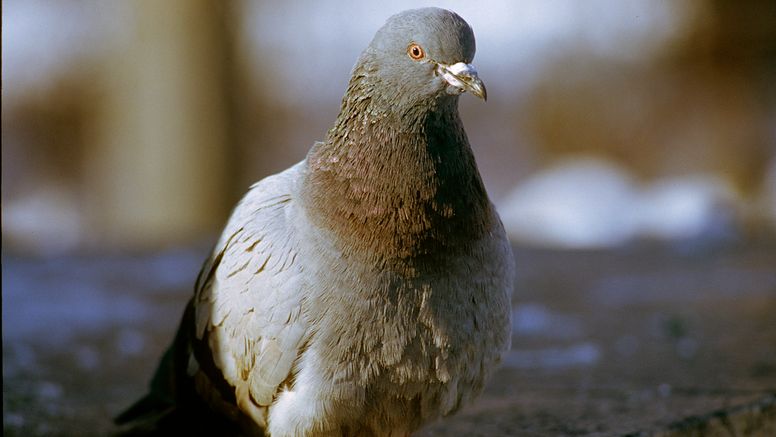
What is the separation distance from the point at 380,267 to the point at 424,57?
0.61m

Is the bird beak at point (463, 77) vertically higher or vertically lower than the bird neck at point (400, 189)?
higher

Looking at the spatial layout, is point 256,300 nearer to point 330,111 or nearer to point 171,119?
point 171,119

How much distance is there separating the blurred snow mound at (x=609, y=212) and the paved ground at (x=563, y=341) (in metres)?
0.59

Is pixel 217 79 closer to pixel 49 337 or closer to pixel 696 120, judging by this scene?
pixel 49 337

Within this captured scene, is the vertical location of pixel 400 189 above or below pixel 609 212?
above

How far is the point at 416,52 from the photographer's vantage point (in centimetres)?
254

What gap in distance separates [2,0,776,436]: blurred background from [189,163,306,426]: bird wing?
87 centimetres

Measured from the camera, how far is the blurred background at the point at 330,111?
28.7 feet

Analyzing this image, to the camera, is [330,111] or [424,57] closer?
[424,57]

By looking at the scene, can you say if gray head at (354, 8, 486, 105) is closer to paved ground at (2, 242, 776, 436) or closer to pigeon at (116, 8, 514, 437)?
pigeon at (116, 8, 514, 437)

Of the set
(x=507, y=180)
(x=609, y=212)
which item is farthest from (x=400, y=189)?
(x=507, y=180)

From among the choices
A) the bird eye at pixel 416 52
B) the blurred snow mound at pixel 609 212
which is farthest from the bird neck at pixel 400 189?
the blurred snow mound at pixel 609 212

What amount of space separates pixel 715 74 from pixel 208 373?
33.9ft

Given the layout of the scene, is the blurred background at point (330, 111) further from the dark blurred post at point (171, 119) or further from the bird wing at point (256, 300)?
the bird wing at point (256, 300)
